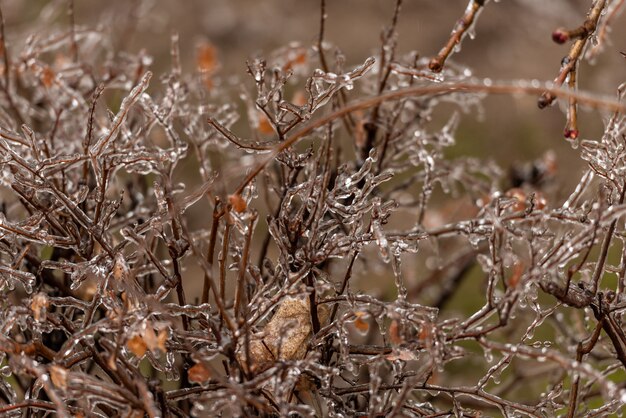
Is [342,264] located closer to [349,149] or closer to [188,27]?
[349,149]

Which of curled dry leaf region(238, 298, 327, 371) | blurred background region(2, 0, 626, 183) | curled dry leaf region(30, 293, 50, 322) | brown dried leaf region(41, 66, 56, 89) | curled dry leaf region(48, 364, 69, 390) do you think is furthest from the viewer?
blurred background region(2, 0, 626, 183)

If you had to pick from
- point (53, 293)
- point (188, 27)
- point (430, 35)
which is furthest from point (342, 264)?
point (188, 27)

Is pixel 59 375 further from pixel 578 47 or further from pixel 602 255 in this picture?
pixel 578 47

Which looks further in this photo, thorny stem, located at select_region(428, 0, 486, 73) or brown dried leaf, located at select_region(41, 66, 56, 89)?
brown dried leaf, located at select_region(41, 66, 56, 89)

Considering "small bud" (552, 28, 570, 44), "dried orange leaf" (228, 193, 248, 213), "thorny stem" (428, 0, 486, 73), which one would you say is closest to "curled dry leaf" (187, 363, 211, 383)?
"dried orange leaf" (228, 193, 248, 213)

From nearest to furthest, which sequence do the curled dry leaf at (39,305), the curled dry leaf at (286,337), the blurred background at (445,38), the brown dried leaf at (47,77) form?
the curled dry leaf at (39,305), the curled dry leaf at (286,337), the brown dried leaf at (47,77), the blurred background at (445,38)

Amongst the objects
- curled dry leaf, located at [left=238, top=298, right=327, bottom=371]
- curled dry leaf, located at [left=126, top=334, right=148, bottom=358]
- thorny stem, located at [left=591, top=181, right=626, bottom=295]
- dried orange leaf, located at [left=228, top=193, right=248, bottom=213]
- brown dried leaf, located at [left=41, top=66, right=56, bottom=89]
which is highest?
brown dried leaf, located at [left=41, top=66, right=56, bottom=89]

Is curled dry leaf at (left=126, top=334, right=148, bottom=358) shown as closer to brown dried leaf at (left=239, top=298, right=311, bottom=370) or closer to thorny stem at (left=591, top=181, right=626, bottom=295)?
brown dried leaf at (left=239, top=298, right=311, bottom=370)

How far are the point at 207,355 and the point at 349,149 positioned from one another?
2636 millimetres

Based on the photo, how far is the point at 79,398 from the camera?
1034 millimetres

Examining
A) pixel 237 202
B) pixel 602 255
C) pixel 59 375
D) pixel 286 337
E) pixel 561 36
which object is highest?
pixel 561 36

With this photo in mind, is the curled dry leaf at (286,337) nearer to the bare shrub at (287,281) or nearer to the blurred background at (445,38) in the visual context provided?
the bare shrub at (287,281)

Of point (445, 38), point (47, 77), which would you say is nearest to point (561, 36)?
point (47, 77)

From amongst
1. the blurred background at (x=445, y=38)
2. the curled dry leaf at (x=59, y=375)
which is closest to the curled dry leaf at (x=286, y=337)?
the curled dry leaf at (x=59, y=375)
